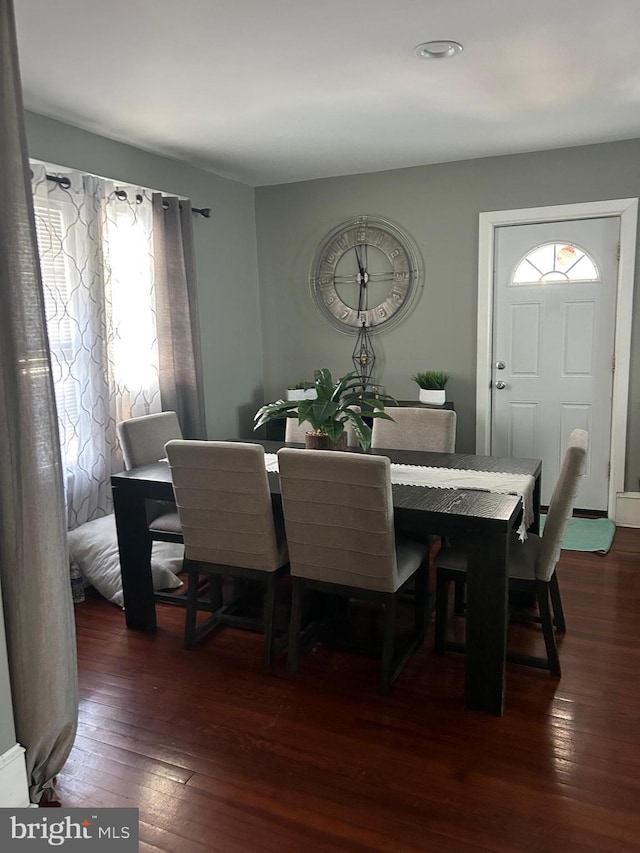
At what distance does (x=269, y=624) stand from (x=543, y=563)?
1138mm

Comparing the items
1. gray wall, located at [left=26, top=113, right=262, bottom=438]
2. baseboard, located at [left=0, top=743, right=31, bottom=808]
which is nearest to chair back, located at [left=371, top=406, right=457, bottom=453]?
gray wall, located at [left=26, top=113, right=262, bottom=438]

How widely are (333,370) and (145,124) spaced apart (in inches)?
89.9

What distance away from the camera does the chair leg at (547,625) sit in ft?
8.35

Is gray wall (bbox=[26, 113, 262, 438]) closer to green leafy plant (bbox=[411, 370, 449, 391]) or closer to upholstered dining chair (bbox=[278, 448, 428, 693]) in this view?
green leafy plant (bbox=[411, 370, 449, 391])

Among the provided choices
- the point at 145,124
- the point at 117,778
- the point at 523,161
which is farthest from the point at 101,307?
the point at 523,161

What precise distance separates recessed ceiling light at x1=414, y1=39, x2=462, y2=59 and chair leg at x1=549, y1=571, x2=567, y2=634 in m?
2.15

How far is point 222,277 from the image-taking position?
15.8 feet

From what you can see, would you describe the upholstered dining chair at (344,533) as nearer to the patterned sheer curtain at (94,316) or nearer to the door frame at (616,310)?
A: the patterned sheer curtain at (94,316)

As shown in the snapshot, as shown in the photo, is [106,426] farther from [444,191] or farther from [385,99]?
[444,191]

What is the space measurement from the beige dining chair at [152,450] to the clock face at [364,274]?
1.92 meters

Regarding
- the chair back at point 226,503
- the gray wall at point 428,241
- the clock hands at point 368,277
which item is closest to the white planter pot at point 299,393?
the gray wall at point 428,241

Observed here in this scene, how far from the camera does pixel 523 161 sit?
4.33 metres

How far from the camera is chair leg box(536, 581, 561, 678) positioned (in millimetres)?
2545

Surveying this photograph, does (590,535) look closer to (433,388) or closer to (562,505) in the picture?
(433,388)
